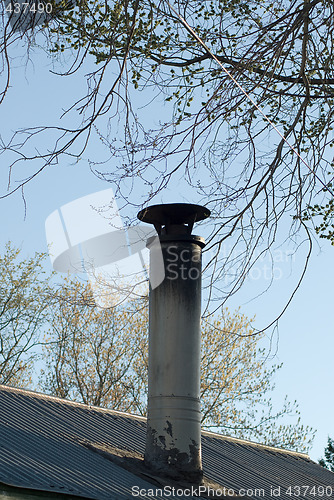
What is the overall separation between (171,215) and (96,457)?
2719mm

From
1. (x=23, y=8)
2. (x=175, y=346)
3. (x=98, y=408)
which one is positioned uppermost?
(x=23, y=8)

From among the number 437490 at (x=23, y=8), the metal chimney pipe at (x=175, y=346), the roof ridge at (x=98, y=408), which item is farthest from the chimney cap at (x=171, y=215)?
the number 437490 at (x=23, y=8)

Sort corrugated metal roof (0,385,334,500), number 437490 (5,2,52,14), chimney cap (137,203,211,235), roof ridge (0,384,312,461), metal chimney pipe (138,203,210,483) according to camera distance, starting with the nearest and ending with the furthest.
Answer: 1. number 437490 (5,2,52,14)
2. corrugated metal roof (0,385,334,500)
3. metal chimney pipe (138,203,210,483)
4. chimney cap (137,203,211,235)
5. roof ridge (0,384,312,461)

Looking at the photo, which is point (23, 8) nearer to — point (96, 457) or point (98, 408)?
point (96, 457)

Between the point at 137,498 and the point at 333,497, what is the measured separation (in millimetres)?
4223

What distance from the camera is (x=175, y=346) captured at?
27.2 ft

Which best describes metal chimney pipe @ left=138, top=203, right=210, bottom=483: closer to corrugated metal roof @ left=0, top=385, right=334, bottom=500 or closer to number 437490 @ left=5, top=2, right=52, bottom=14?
corrugated metal roof @ left=0, top=385, right=334, bottom=500

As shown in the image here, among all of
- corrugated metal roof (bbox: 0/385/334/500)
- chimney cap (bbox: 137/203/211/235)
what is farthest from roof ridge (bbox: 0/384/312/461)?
chimney cap (bbox: 137/203/211/235)

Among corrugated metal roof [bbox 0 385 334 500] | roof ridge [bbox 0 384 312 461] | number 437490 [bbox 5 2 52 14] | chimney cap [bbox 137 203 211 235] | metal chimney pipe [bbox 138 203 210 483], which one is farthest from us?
roof ridge [bbox 0 384 312 461]

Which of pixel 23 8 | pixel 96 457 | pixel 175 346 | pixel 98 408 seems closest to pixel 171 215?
pixel 175 346

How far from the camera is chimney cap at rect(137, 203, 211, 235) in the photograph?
340 inches

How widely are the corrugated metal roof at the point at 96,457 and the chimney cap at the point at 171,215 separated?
2.26 m

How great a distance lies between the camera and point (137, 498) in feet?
22.1

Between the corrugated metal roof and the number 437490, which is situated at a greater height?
the number 437490
